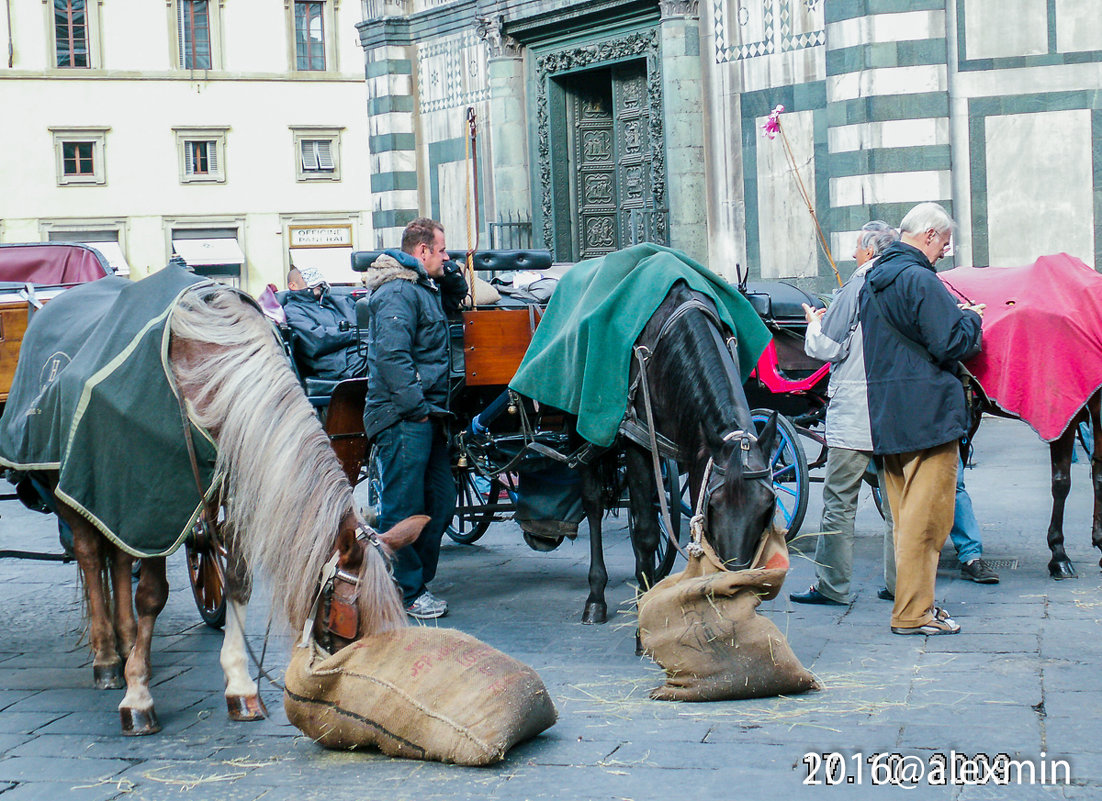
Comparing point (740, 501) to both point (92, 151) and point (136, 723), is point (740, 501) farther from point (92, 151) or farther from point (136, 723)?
point (92, 151)

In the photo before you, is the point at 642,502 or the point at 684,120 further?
the point at 684,120

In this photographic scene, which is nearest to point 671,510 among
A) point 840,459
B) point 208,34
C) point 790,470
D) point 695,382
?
point 840,459

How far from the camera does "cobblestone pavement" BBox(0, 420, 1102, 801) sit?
394 centimetres

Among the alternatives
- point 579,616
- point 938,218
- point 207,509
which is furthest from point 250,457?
point 938,218

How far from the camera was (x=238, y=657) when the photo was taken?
4.83m

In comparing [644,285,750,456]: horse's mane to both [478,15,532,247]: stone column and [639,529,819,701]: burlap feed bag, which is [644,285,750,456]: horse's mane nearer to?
[639,529,819,701]: burlap feed bag

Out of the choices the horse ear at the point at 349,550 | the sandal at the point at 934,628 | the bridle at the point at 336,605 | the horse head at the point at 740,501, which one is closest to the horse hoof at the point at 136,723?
the bridle at the point at 336,605

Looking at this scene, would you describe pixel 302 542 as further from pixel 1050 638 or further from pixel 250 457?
pixel 1050 638

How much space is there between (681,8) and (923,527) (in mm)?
10548

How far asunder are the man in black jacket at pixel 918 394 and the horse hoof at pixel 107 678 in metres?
3.31

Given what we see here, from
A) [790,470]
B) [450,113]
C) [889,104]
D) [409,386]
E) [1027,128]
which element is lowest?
[790,470]

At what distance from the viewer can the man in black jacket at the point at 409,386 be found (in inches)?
247

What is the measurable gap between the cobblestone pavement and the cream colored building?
1115 inches

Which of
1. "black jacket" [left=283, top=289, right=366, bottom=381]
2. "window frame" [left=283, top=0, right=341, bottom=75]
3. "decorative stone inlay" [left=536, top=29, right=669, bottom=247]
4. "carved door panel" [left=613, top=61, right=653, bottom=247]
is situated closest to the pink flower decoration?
"decorative stone inlay" [left=536, top=29, right=669, bottom=247]
